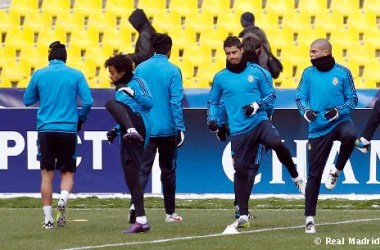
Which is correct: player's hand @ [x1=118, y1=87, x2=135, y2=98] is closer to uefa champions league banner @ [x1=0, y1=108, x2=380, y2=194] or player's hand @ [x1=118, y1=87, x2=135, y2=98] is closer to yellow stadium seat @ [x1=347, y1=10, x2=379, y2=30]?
uefa champions league banner @ [x1=0, y1=108, x2=380, y2=194]

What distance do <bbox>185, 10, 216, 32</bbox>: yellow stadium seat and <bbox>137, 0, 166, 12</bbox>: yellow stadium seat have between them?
0.67 meters

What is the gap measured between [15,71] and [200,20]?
3.38 meters

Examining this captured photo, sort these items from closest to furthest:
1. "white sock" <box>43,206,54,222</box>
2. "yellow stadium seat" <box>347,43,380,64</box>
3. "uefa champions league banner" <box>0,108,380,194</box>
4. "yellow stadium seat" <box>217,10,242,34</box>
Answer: "white sock" <box>43,206,54,222</box>, "uefa champions league banner" <box>0,108,380,194</box>, "yellow stadium seat" <box>347,43,380,64</box>, "yellow stadium seat" <box>217,10,242,34</box>

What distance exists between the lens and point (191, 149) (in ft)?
48.3

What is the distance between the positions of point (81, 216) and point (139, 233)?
2.39 meters

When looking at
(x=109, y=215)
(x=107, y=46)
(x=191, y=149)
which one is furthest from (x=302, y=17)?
(x=109, y=215)

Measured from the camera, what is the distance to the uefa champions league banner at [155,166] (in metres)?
14.4

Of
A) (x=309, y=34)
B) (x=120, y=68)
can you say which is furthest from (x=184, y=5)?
(x=120, y=68)

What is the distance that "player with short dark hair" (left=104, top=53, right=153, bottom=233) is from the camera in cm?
994

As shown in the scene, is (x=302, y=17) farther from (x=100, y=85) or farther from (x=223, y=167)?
(x=223, y=167)

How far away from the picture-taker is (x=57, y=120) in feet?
35.6

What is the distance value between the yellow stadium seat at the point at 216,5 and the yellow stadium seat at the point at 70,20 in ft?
7.56

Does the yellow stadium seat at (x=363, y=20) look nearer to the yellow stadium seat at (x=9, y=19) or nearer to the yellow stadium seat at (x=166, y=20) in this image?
the yellow stadium seat at (x=166, y=20)

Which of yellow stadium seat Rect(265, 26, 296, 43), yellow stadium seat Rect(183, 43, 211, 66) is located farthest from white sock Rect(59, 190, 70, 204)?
yellow stadium seat Rect(265, 26, 296, 43)
